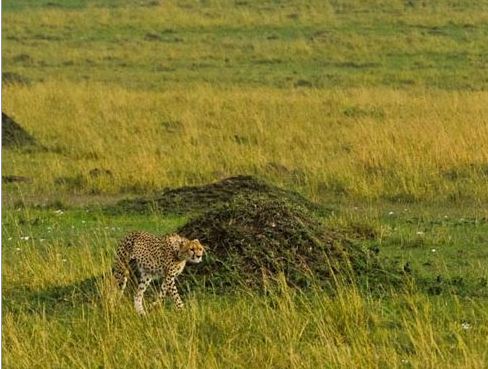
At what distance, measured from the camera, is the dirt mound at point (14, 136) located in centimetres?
1631

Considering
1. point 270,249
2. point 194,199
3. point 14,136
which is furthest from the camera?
point 14,136

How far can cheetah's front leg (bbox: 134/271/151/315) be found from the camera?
7.28 metres

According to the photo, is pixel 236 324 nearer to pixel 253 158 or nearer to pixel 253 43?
pixel 253 158

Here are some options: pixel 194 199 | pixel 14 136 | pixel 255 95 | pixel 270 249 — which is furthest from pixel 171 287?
pixel 255 95

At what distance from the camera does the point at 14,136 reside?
16438mm

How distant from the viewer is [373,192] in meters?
13.1

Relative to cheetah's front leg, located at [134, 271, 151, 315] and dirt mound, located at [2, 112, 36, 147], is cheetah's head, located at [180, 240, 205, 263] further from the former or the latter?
dirt mound, located at [2, 112, 36, 147]

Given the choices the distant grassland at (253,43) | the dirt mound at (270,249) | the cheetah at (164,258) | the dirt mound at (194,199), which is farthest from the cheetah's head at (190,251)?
the distant grassland at (253,43)

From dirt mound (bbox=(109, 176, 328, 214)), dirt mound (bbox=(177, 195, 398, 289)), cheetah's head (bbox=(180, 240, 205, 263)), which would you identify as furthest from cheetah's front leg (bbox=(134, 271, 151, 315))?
dirt mound (bbox=(109, 176, 328, 214))

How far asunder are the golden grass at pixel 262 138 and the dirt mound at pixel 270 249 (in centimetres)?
454

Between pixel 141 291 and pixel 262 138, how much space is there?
32.2 ft

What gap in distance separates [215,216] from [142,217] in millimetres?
3137

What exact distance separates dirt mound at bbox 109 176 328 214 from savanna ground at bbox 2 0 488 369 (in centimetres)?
25

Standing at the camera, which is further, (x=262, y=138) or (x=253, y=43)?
(x=253, y=43)
